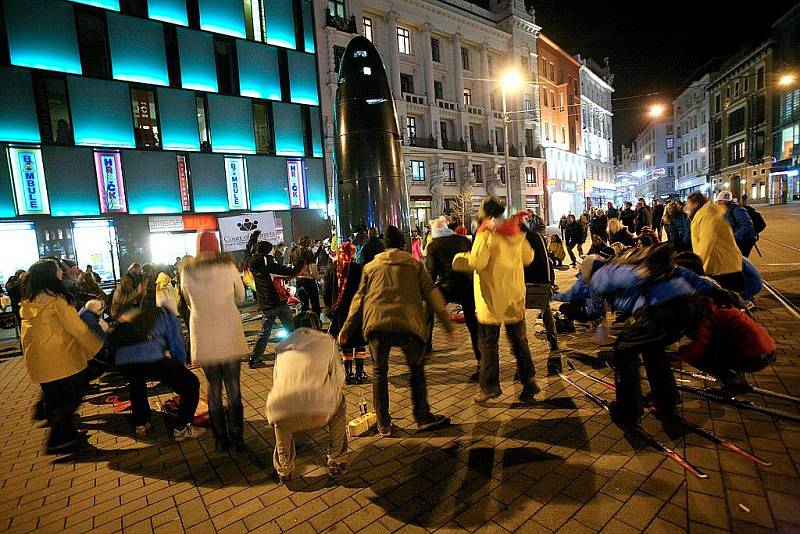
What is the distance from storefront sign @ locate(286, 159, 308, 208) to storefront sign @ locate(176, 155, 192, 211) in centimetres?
574

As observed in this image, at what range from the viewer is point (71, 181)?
1941 centimetres

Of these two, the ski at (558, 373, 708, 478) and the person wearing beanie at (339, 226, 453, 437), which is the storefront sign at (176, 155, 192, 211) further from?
the ski at (558, 373, 708, 478)

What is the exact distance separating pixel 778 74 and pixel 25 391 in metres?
59.7

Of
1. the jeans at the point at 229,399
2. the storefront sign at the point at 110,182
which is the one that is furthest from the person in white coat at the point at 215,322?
the storefront sign at the point at 110,182

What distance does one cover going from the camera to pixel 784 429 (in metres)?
3.42

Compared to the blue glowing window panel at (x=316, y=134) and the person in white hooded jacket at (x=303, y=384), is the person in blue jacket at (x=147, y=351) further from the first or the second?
the blue glowing window panel at (x=316, y=134)

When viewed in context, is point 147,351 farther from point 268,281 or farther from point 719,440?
point 719,440

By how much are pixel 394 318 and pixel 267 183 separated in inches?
929

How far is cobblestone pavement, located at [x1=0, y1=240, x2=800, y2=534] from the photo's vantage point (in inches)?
107

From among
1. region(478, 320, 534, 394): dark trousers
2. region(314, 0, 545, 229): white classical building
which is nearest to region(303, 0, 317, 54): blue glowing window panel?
region(314, 0, 545, 229): white classical building

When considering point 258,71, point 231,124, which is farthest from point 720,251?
point 258,71

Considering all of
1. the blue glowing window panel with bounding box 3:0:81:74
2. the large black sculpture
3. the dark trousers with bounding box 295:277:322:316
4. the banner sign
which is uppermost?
the blue glowing window panel with bounding box 3:0:81:74

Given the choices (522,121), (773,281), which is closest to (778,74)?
(522,121)

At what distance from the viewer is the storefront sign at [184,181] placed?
22234mm
